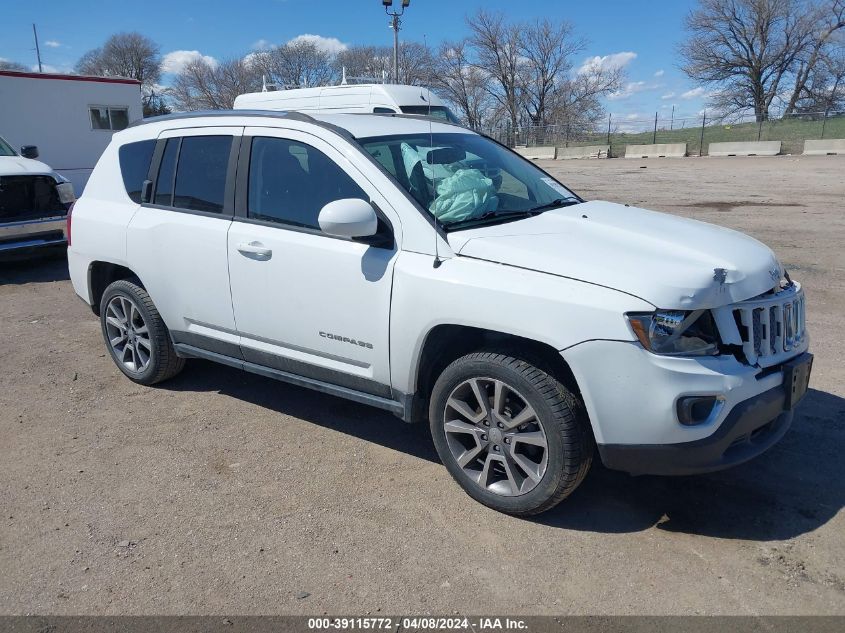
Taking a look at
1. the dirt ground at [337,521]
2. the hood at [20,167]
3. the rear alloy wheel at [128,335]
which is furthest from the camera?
the hood at [20,167]

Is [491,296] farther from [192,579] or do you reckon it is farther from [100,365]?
[100,365]

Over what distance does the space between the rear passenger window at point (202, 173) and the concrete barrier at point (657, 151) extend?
33.9 m

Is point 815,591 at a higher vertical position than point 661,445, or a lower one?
lower

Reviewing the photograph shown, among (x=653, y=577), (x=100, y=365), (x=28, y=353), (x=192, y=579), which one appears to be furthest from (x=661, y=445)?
(x=28, y=353)

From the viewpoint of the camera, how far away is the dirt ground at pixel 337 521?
2912 millimetres

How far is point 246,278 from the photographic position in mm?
4184

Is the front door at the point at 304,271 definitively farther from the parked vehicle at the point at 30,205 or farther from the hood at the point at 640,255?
the parked vehicle at the point at 30,205

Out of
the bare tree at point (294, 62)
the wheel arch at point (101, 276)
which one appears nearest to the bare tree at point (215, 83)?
the bare tree at point (294, 62)

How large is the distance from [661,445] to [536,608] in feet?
2.79

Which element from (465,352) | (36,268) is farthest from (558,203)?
(36,268)

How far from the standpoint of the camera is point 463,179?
3.96 meters

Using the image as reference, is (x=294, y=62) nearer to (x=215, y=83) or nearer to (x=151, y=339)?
(x=215, y=83)

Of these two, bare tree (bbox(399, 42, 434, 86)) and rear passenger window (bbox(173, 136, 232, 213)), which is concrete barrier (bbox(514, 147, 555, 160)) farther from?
rear passenger window (bbox(173, 136, 232, 213))

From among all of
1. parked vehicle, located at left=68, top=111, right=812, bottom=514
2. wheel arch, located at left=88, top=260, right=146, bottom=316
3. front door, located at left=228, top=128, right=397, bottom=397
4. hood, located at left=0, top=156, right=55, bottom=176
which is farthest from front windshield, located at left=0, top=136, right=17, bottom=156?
front door, located at left=228, top=128, right=397, bottom=397
